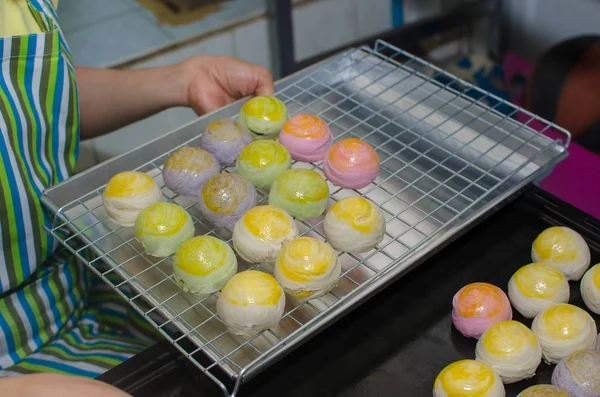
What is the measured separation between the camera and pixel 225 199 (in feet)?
3.43

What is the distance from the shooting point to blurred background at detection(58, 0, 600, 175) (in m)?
2.05

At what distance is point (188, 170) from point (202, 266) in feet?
0.72

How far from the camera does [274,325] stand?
91cm

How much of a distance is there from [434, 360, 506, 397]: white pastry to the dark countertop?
0.04 metres

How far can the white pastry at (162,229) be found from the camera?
100 centimetres

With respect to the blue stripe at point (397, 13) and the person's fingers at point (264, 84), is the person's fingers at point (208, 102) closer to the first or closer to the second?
the person's fingers at point (264, 84)

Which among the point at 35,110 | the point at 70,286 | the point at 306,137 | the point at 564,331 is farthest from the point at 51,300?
the point at 564,331

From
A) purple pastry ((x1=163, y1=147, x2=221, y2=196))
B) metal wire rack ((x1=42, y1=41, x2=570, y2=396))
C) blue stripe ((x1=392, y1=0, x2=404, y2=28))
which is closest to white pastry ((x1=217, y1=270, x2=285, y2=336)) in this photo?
metal wire rack ((x1=42, y1=41, x2=570, y2=396))

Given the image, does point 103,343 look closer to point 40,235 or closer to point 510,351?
point 40,235

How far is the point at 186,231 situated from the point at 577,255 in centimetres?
59

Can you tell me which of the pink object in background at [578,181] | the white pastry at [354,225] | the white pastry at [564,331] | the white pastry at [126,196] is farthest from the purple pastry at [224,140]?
the pink object in background at [578,181]

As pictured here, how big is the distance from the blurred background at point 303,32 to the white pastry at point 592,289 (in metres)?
1.43

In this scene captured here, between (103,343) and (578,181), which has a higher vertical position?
(103,343)

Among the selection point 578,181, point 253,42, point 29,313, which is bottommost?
point 578,181
